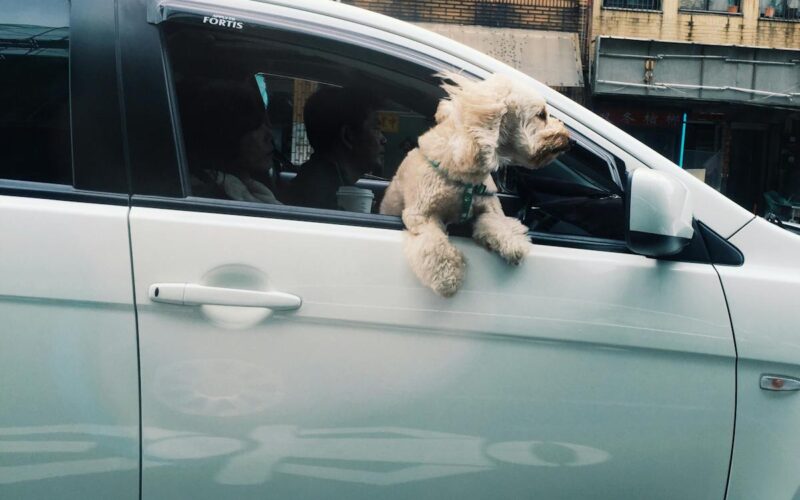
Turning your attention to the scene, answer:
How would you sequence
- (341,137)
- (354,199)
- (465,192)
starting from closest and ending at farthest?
(465,192) → (354,199) → (341,137)

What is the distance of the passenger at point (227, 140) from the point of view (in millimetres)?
1977

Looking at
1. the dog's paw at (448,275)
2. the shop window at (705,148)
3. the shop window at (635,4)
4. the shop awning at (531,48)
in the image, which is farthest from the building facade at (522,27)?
the dog's paw at (448,275)

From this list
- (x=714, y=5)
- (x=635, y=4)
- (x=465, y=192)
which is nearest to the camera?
(x=465, y=192)

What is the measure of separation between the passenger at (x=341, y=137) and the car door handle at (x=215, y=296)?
974 mm

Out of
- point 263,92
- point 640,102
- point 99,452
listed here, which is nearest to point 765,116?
point 640,102

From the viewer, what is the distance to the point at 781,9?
52.5ft

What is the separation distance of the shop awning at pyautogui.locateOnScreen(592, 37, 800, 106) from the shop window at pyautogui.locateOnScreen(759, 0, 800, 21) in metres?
1.11

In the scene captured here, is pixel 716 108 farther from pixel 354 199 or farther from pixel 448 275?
pixel 448 275

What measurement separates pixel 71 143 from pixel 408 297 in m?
0.91

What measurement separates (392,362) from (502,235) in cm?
42

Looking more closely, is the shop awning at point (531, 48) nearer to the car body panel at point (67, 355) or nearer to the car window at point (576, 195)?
the car window at point (576, 195)

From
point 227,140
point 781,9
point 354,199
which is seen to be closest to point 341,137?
point 354,199

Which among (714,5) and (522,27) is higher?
(714,5)

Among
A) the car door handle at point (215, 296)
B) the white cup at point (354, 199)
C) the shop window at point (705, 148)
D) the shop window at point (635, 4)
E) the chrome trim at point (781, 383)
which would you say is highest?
the shop window at point (635, 4)
